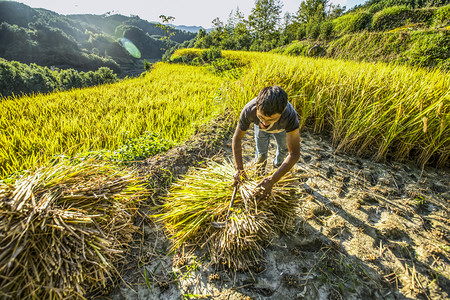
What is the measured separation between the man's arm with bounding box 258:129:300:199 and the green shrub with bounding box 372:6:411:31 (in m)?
16.0

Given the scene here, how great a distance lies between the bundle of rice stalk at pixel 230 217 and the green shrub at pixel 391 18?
16.2 metres

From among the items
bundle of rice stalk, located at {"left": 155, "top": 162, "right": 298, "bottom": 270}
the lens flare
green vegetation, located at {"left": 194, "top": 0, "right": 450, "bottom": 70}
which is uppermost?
the lens flare

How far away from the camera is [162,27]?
9.50 feet

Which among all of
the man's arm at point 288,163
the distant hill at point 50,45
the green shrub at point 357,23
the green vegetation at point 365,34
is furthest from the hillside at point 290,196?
the distant hill at point 50,45

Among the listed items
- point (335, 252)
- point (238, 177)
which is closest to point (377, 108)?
point (335, 252)

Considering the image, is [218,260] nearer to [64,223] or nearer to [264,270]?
[264,270]

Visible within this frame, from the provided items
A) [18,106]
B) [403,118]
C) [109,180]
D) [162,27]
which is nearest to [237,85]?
[162,27]

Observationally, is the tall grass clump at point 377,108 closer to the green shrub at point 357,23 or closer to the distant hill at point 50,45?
the green shrub at point 357,23

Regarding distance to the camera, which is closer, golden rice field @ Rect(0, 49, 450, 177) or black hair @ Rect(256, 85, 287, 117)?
black hair @ Rect(256, 85, 287, 117)

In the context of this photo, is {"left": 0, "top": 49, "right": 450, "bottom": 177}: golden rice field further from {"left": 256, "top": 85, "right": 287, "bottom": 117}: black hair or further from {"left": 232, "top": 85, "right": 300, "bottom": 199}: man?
{"left": 256, "top": 85, "right": 287, "bottom": 117}: black hair

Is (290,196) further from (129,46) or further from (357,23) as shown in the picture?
(129,46)

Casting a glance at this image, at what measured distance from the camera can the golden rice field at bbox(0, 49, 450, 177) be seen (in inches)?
86.0

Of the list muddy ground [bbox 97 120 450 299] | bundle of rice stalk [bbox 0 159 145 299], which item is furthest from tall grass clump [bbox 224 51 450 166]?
bundle of rice stalk [bbox 0 159 145 299]

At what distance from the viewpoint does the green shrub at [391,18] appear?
11.4 m
